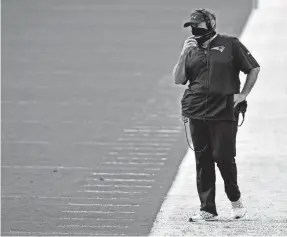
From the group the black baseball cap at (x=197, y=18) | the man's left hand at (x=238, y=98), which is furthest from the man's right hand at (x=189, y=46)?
the man's left hand at (x=238, y=98)

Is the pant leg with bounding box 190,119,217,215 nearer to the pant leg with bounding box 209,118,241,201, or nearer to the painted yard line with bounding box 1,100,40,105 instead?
the pant leg with bounding box 209,118,241,201

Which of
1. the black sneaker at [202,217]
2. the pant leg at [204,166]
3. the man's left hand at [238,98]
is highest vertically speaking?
the man's left hand at [238,98]

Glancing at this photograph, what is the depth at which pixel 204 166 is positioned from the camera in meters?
9.78

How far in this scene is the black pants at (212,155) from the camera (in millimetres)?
9602

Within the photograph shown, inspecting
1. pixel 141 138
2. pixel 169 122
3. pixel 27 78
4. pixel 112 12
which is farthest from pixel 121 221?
pixel 112 12

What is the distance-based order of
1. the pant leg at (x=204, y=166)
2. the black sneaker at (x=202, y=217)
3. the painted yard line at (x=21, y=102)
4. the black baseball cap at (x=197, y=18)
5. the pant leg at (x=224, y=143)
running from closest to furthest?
the black baseball cap at (x=197, y=18), the pant leg at (x=224, y=143), the pant leg at (x=204, y=166), the black sneaker at (x=202, y=217), the painted yard line at (x=21, y=102)

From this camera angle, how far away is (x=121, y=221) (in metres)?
10.1

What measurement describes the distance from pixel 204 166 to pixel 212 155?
0.45 ft

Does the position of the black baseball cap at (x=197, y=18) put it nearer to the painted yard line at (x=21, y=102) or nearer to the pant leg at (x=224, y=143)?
the pant leg at (x=224, y=143)

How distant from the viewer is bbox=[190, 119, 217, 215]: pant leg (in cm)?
971

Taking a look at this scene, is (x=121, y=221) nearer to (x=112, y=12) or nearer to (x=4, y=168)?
(x=4, y=168)

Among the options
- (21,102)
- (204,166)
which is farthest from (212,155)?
(21,102)

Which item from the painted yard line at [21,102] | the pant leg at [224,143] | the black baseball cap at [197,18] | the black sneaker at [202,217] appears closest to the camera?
the black baseball cap at [197,18]

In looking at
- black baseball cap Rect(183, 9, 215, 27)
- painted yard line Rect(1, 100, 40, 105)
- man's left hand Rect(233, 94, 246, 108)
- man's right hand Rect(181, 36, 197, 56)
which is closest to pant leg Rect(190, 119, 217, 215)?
man's left hand Rect(233, 94, 246, 108)
